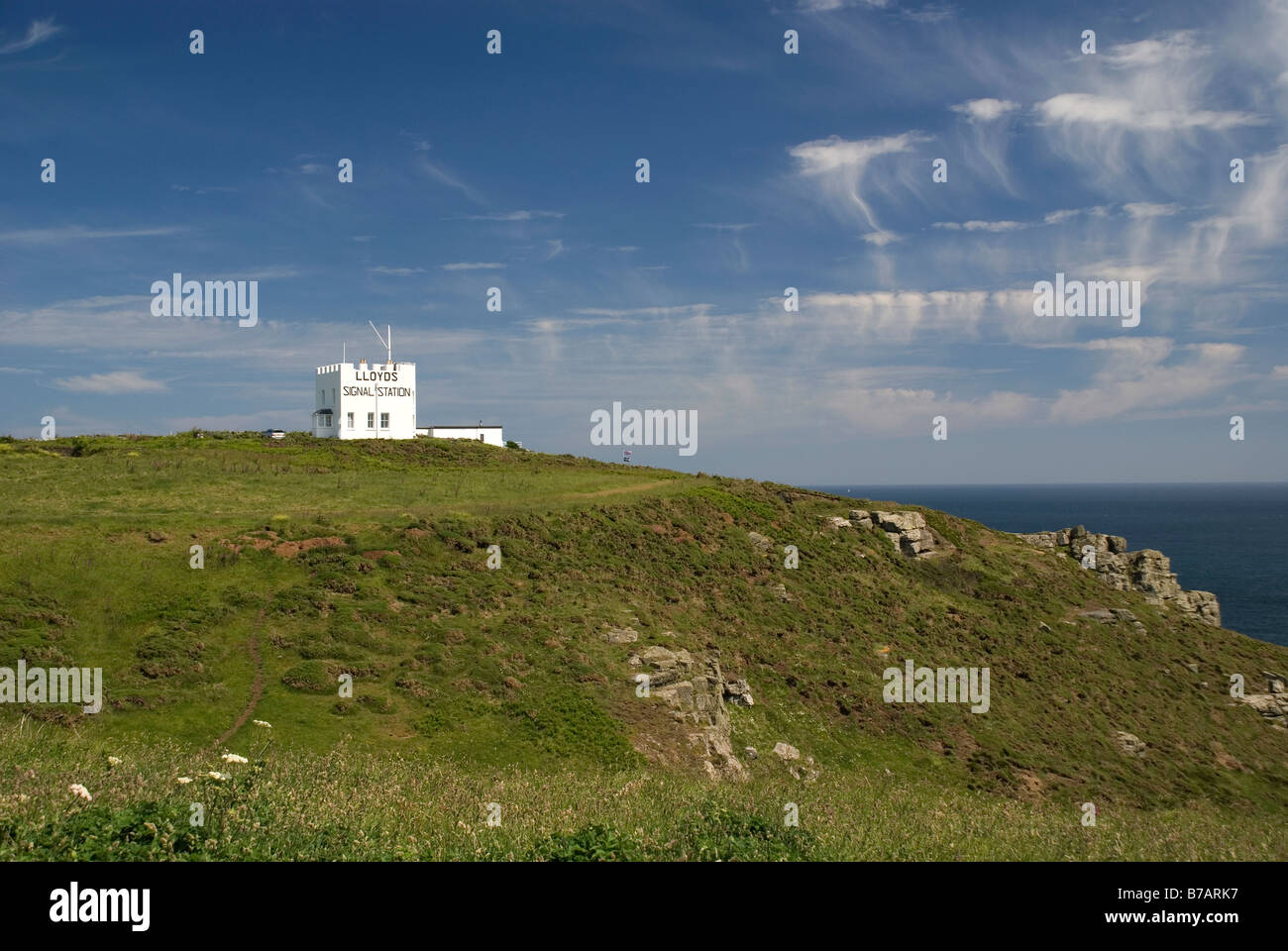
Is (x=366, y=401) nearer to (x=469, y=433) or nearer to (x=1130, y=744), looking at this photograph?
(x=469, y=433)

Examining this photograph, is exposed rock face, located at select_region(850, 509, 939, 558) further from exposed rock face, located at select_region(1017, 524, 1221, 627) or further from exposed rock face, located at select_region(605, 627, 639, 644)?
exposed rock face, located at select_region(605, 627, 639, 644)

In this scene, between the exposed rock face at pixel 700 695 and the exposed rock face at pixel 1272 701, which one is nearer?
the exposed rock face at pixel 700 695

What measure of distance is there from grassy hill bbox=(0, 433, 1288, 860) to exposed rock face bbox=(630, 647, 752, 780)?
663mm

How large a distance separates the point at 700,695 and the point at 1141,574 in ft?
156

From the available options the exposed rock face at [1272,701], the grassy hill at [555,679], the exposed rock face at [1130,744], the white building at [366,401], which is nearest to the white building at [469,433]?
the white building at [366,401]

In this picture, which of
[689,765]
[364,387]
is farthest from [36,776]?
[364,387]

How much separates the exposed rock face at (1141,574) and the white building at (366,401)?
2335 inches

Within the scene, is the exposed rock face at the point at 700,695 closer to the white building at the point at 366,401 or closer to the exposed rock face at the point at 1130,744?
the exposed rock face at the point at 1130,744

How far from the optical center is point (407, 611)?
3125cm

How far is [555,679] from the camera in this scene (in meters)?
27.8

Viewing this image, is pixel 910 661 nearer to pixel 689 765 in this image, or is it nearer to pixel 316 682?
pixel 689 765

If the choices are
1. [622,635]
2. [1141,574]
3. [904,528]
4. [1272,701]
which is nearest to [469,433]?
[904,528]

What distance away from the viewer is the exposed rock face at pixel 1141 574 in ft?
194

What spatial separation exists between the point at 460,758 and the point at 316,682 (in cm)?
609
